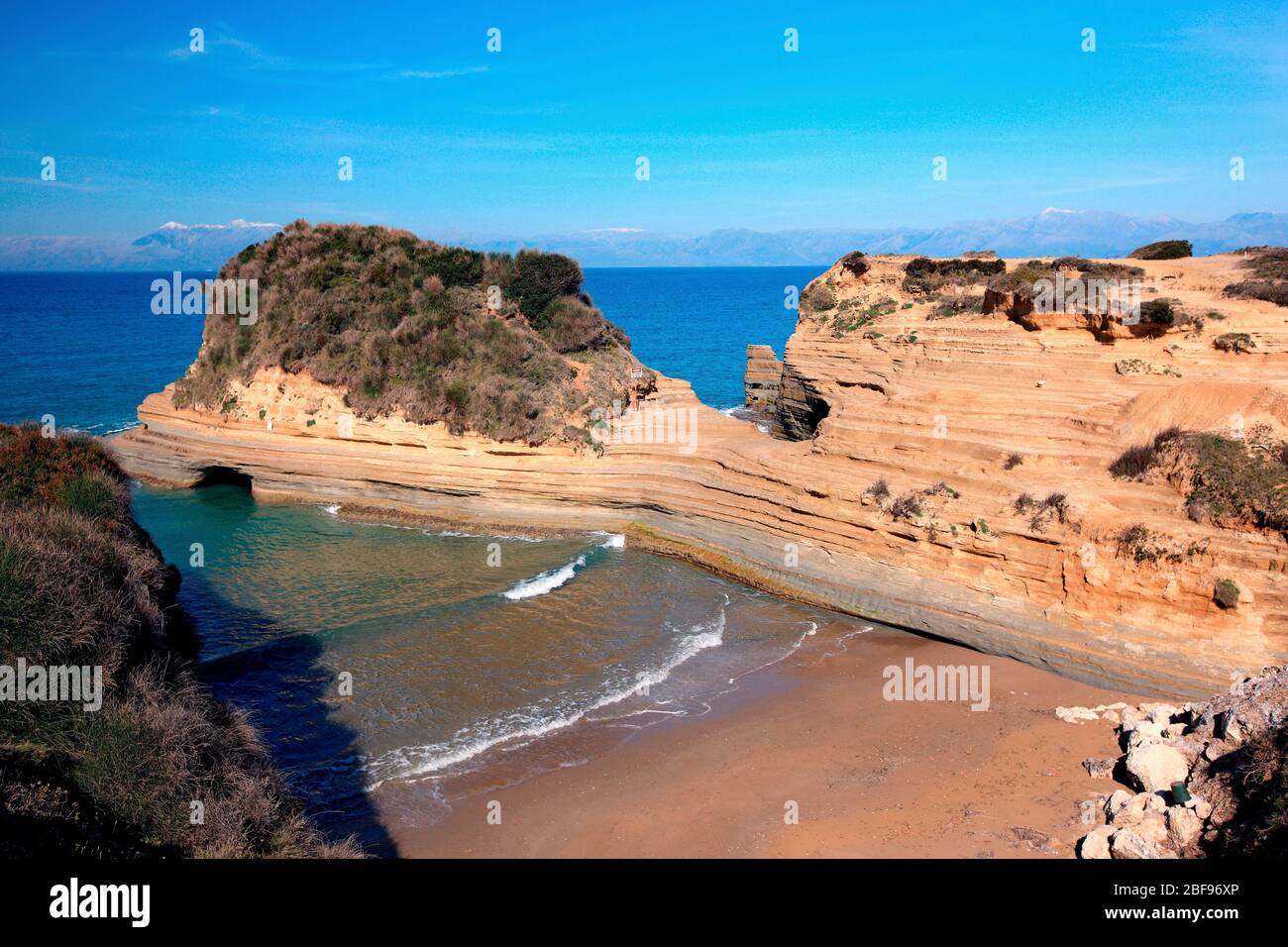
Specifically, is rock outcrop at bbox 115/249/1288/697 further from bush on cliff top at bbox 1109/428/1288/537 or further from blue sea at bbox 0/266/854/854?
blue sea at bbox 0/266/854/854

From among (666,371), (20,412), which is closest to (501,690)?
(20,412)

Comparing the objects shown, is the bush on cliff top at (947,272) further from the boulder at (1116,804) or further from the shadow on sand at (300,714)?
the shadow on sand at (300,714)

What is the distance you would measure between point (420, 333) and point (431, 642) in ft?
45.1

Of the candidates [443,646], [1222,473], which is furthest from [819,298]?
[443,646]

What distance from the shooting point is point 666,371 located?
4666 centimetres

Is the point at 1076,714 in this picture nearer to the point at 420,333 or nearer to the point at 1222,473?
the point at 1222,473

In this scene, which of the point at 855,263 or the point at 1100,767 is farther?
the point at 855,263

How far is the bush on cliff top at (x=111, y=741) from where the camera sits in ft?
20.6

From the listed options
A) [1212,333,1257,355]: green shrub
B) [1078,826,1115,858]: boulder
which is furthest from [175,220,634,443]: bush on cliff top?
[1078,826,1115,858]: boulder

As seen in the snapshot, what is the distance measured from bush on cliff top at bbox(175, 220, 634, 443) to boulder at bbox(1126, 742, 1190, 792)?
16.4m

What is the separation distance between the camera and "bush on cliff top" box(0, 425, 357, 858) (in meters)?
6.28

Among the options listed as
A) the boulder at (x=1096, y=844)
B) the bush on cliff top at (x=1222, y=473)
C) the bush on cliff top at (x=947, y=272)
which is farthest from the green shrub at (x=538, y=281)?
the boulder at (x=1096, y=844)

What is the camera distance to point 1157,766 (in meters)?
9.30
